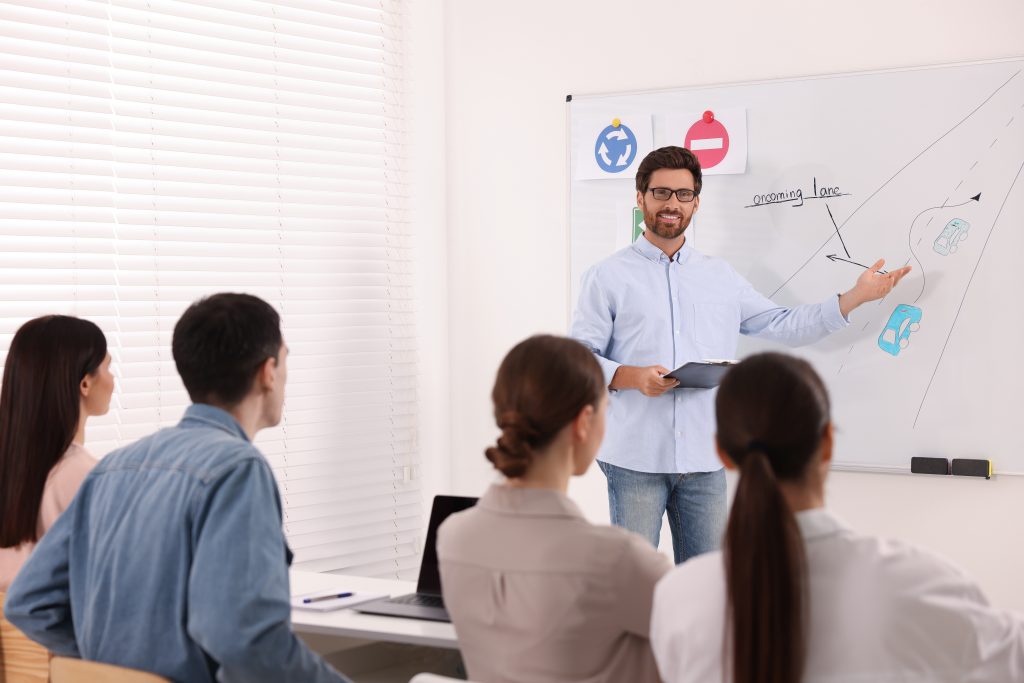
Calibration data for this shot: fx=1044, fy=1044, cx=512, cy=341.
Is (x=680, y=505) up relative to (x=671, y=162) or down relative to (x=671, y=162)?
down

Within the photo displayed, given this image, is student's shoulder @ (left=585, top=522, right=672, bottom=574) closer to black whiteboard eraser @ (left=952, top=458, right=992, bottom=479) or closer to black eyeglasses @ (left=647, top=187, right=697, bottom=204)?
black eyeglasses @ (left=647, top=187, right=697, bottom=204)

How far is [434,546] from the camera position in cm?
249

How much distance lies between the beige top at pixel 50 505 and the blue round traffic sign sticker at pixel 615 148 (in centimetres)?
252

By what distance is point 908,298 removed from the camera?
367 centimetres

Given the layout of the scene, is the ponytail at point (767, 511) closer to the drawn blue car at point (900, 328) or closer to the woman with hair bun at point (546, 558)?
the woman with hair bun at point (546, 558)

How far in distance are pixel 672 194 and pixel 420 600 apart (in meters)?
1.71

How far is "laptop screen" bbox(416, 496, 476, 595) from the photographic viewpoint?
8.07ft

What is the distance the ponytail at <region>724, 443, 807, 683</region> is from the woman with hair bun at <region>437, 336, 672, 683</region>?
307mm

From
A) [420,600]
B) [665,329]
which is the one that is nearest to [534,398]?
[420,600]

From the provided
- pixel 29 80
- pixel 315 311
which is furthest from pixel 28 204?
pixel 315 311

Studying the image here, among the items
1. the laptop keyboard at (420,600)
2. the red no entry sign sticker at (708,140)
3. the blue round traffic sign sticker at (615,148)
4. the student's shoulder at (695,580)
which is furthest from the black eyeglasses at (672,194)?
the student's shoulder at (695,580)

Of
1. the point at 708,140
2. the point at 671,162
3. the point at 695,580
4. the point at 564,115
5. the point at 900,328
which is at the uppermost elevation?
the point at 564,115

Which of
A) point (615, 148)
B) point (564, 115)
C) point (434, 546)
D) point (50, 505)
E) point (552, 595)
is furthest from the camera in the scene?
point (564, 115)

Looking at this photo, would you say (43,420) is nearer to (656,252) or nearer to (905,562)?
(905,562)
